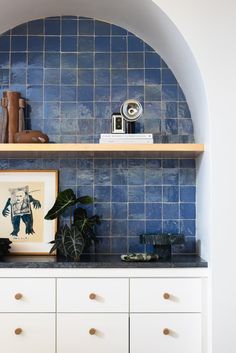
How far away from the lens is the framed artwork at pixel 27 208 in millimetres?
3312

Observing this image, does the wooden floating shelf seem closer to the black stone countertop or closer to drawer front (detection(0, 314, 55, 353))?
the black stone countertop

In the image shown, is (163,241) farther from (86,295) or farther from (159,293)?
(86,295)

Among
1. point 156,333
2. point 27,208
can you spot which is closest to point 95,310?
point 156,333

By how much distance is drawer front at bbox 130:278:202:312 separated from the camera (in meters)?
2.87

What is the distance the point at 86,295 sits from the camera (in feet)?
9.37

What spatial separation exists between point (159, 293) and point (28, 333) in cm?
76

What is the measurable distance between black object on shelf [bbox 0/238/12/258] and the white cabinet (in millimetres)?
251

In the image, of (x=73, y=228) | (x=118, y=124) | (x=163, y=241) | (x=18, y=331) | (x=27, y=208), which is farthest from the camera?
(x=27, y=208)

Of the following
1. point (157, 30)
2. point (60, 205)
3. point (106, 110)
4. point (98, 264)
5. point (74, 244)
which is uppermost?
point (157, 30)

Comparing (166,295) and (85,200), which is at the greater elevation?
(85,200)

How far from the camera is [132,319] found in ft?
9.42

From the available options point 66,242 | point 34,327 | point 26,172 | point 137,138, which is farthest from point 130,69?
point 34,327

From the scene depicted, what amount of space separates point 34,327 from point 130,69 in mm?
1726

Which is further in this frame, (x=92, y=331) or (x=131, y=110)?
(x=131, y=110)
